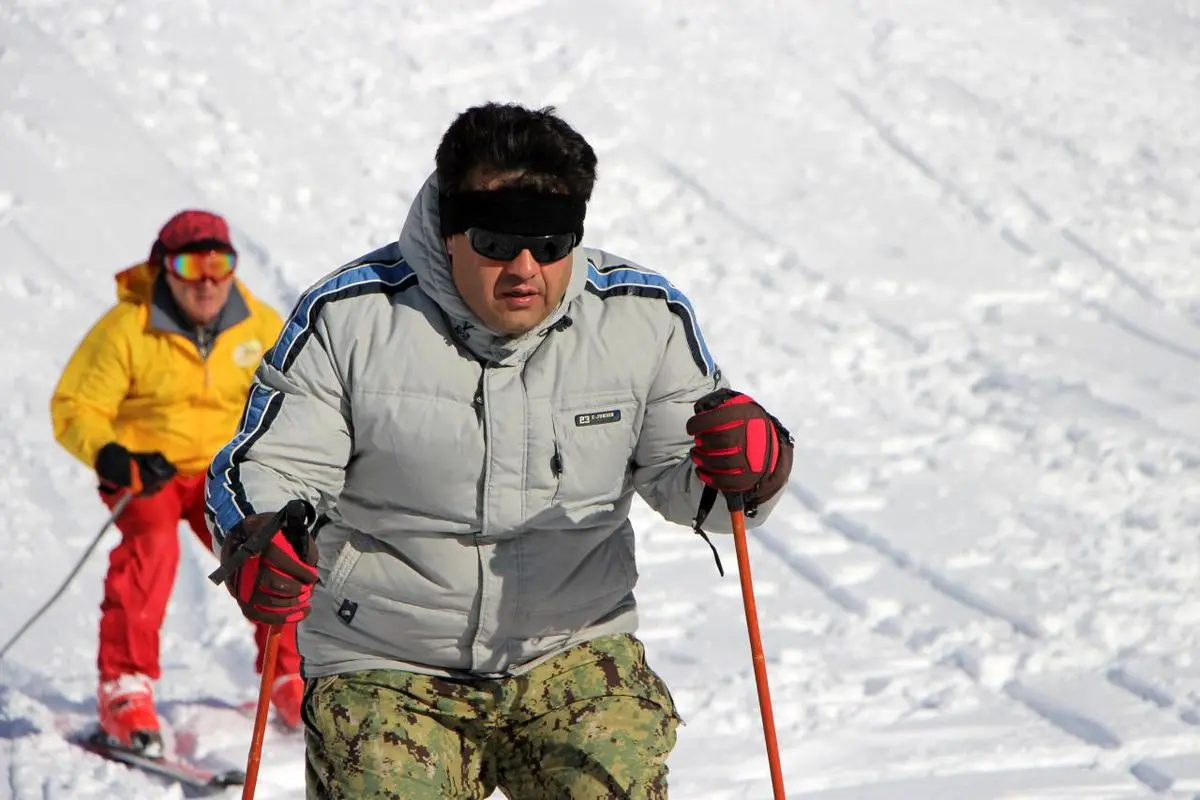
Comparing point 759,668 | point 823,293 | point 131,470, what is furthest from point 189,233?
point 823,293

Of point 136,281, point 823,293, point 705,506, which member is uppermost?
point 136,281

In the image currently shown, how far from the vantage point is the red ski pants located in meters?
5.37

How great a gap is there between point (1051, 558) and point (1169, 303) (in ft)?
11.1

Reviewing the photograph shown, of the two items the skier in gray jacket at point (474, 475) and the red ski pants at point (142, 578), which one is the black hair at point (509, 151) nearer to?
the skier in gray jacket at point (474, 475)

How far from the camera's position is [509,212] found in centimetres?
280

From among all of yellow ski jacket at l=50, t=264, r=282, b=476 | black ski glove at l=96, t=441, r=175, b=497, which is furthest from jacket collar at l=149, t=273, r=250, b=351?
black ski glove at l=96, t=441, r=175, b=497

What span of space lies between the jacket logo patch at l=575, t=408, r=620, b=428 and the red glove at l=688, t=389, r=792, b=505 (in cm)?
14

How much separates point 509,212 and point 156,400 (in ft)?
9.42

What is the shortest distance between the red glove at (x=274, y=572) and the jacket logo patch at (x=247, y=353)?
2.79 meters

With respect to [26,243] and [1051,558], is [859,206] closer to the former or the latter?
[1051,558]

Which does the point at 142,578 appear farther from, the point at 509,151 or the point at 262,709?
the point at 509,151

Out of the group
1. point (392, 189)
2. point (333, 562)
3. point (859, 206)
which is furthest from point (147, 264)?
point (859, 206)

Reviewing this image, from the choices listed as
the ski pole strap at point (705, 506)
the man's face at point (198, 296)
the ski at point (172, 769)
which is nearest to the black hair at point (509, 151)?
the ski pole strap at point (705, 506)

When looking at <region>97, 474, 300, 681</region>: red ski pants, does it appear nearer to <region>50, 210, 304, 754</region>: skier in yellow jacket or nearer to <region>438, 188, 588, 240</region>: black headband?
<region>50, 210, 304, 754</region>: skier in yellow jacket
